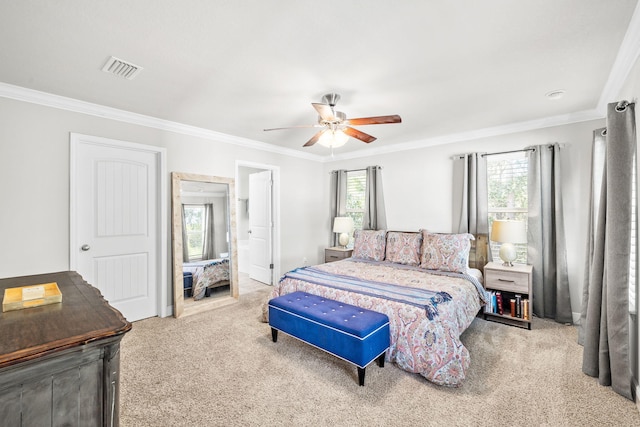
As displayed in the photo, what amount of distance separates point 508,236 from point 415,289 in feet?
5.00

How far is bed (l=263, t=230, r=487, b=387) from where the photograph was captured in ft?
7.56

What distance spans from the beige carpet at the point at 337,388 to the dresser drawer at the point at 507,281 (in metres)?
0.53

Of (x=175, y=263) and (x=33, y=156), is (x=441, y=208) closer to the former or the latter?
(x=175, y=263)

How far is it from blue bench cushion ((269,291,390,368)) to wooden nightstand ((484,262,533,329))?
6.03 ft

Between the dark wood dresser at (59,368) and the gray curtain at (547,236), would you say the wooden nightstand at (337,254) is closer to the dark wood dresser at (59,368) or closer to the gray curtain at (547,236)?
the gray curtain at (547,236)

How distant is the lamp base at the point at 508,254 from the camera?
356 centimetres

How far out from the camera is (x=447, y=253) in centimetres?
365

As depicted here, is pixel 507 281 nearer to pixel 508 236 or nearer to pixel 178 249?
pixel 508 236

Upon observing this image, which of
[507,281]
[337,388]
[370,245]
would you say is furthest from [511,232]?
[337,388]

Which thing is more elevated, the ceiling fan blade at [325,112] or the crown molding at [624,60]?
the crown molding at [624,60]

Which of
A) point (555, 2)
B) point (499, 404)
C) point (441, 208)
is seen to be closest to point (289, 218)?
point (441, 208)

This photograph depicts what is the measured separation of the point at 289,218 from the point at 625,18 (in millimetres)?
4526

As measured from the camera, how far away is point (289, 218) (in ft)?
17.6

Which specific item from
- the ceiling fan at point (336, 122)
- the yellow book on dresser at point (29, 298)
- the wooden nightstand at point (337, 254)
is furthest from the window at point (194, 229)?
the yellow book on dresser at point (29, 298)
